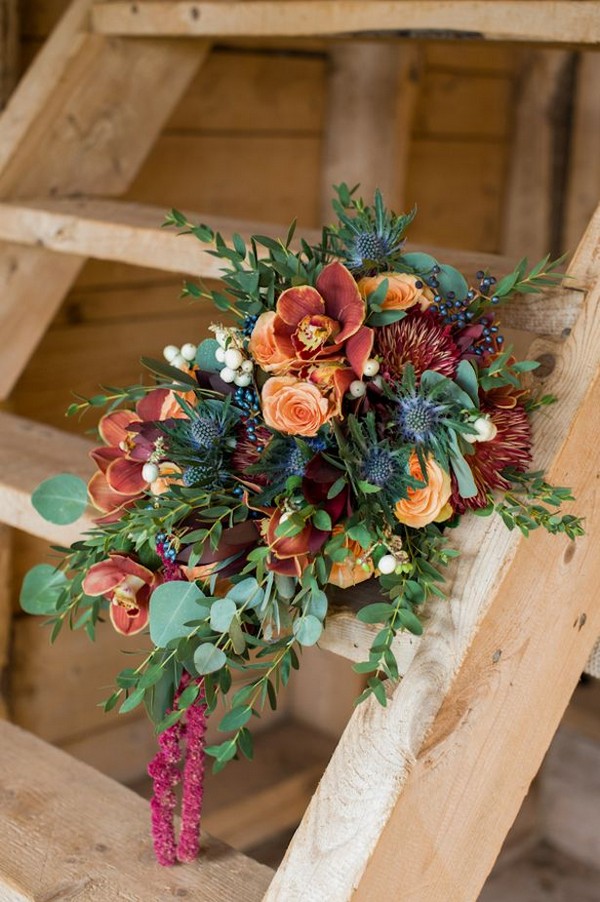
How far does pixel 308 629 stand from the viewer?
2.81 feet

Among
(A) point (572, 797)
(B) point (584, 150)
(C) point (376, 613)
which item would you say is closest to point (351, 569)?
(C) point (376, 613)

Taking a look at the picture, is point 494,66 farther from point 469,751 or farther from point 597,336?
point 469,751

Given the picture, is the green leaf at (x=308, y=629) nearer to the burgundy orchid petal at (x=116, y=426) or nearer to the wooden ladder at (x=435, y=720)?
the wooden ladder at (x=435, y=720)

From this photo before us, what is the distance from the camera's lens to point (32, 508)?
116 cm

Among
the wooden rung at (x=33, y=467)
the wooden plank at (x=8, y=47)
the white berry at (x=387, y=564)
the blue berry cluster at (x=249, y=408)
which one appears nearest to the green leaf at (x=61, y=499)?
the wooden rung at (x=33, y=467)

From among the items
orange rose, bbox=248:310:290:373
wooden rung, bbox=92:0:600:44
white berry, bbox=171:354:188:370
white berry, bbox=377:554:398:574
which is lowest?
white berry, bbox=377:554:398:574

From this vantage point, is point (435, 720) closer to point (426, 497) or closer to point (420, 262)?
point (426, 497)

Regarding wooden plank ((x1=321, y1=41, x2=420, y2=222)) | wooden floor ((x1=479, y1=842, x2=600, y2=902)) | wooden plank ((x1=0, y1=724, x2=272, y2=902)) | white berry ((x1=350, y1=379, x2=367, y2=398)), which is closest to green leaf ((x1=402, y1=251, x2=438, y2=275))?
white berry ((x1=350, y1=379, x2=367, y2=398))

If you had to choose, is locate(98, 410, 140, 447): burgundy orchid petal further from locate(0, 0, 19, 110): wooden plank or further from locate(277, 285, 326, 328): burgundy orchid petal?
locate(0, 0, 19, 110): wooden plank

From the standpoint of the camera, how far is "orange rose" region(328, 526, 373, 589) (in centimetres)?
86

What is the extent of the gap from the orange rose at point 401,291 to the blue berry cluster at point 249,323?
0.29 feet

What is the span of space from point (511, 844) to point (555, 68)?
170 centimetres

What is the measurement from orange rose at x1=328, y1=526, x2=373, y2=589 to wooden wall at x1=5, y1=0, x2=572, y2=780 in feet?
3.76

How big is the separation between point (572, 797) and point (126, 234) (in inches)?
65.1
